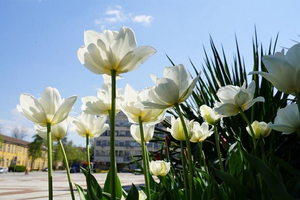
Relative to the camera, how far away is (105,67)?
0.54 m

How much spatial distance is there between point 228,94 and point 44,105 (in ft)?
1.47

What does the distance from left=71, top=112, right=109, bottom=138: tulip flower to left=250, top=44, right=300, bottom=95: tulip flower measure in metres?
0.45

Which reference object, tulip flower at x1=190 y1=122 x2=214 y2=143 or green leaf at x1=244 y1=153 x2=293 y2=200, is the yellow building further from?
green leaf at x1=244 y1=153 x2=293 y2=200

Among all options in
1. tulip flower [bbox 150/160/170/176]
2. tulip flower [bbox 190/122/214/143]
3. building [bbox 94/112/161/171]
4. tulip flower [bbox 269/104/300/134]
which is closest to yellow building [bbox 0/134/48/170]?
building [bbox 94/112/161/171]

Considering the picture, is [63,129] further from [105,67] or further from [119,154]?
[119,154]

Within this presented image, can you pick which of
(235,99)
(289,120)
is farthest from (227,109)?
(289,120)

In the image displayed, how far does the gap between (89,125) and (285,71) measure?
20.1 inches

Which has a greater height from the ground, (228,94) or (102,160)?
(102,160)

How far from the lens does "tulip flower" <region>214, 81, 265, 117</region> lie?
722 millimetres

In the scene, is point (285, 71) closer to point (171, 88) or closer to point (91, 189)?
point (171, 88)

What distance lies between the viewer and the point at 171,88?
1.91 feet

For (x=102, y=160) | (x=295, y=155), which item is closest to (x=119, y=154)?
(x=102, y=160)

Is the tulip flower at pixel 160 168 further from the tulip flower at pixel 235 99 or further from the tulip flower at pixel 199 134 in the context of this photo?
the tulip flower at pixel 235 99

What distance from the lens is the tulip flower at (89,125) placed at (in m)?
0.80
